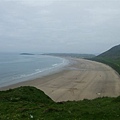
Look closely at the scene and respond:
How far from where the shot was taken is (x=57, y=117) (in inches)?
673

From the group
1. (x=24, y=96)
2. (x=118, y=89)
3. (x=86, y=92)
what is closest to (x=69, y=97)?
(x=86, y=92)

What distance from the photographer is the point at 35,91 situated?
31719 millimetres

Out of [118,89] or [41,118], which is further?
[118,89]

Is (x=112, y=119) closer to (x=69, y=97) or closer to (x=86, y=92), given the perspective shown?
(x=69, y=97)

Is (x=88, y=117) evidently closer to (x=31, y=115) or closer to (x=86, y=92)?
(x=31, y=115)

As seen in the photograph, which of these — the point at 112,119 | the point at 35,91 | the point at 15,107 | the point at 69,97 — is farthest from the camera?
the point at 69,97

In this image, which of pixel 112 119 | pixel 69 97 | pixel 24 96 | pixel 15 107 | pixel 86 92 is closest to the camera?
pixel 112 119

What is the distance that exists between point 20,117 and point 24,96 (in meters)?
10.5

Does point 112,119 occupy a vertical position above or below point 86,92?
above

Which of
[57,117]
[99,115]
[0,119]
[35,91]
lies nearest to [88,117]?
[99,115]

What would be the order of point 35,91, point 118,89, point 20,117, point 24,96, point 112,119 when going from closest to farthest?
point 112,119, point 20,117, point 24,96, point 35,91, point 118,89

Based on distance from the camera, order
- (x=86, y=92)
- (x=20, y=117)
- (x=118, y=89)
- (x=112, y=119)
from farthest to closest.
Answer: (x=118, y=89) → (x=86, y=92) → (x=20, y=117) → (x=112, y=119)

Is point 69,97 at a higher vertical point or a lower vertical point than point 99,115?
lower

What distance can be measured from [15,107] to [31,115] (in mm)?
3810
